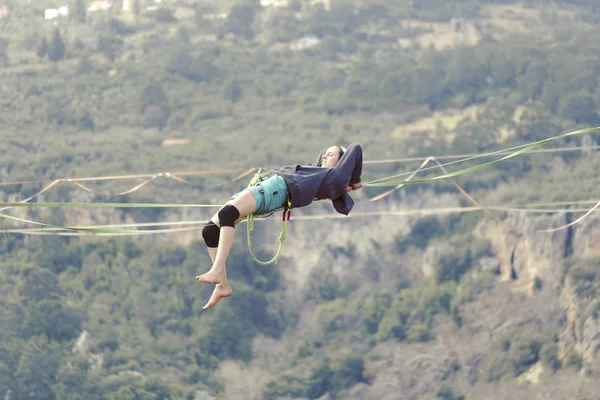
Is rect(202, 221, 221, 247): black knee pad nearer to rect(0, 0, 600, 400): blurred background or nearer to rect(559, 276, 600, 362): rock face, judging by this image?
rect(0, 0, 600, 400): blurred background

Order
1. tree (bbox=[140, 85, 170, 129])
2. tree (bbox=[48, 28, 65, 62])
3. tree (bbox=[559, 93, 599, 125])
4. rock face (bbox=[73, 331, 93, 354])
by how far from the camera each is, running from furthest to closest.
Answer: tree (bbox=[48, 28, 65, 62])
tree (bbox=[140, 85, 170, 129])
tree (bbox=[559, 93, 599, 125])
rock face (bbox=[73, 331, 93, 354])

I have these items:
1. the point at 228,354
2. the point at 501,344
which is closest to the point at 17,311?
the point at 228,354

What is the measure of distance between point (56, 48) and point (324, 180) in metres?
107

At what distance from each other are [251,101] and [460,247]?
119ft

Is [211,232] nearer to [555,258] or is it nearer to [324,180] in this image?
[324,180]

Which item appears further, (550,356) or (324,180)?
(550,356)

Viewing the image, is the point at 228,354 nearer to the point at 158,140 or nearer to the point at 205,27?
the point at 158,140

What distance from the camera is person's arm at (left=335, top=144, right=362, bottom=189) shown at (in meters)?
12.8

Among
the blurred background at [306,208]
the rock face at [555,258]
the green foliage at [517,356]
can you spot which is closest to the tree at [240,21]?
the blurred background at [306,208]

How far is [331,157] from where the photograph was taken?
42.9ft

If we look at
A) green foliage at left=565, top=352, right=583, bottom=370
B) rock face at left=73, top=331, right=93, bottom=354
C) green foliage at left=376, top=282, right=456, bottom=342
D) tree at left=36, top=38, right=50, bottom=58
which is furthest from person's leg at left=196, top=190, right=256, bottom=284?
tree at left=36, top=38, right=50, bottom=58

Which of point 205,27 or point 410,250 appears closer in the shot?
point 410,250

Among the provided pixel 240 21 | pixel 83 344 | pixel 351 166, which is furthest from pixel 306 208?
pixel 351 166

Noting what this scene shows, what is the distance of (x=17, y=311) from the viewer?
8044 centimetres
